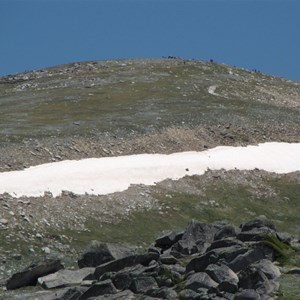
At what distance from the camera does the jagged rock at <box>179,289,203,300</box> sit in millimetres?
22464

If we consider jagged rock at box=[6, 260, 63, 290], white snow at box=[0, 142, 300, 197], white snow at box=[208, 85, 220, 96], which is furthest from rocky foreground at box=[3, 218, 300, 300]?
white snow at box=[208, 85, 220, 96]

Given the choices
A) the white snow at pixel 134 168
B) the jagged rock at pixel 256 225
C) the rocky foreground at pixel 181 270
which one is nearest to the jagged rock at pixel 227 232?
the rocky foreground at pixel 181 270

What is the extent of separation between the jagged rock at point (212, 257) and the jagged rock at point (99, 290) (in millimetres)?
2436

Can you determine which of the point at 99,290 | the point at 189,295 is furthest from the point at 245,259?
the point at 99,290

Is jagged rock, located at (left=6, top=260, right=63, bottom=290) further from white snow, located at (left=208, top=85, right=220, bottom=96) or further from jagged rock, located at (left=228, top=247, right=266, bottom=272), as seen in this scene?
white snow, located at (left=208, top=85, right=220, bottom=96)

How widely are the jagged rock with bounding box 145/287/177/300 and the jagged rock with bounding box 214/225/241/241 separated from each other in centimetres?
646

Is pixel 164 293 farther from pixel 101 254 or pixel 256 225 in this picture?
pixel 256 225

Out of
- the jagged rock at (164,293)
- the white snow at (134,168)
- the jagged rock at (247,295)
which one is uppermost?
the white snow at (134,168)

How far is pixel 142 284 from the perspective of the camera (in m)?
24.6

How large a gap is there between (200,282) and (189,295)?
760mm

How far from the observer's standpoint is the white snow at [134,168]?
44.2 m

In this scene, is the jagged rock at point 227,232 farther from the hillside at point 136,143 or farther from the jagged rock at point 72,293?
the hillside at point 136,143

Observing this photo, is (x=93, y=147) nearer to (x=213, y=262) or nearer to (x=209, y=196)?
(x=209, y=196)

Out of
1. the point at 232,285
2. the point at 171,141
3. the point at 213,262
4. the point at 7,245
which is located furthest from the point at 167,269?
the point at 171,141
